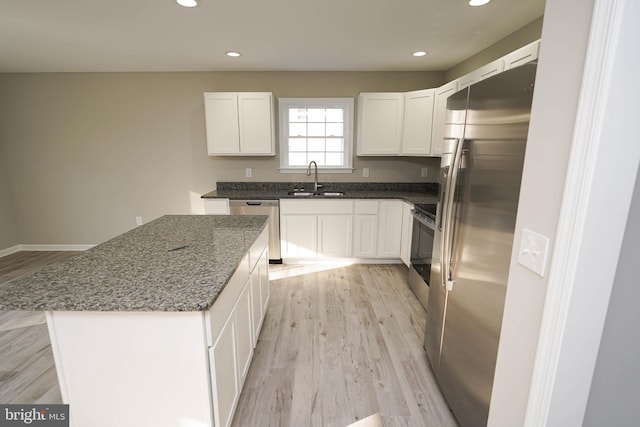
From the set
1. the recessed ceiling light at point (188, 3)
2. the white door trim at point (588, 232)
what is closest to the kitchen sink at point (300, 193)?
the recessed ceiling light at point (188, 3)

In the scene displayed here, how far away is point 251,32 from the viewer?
2580 mm

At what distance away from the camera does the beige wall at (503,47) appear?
2.28 meters

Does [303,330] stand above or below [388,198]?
below

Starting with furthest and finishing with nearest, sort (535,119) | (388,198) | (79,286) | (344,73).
Result: (344,73) < (388,198) < (79,286) < (535,119)

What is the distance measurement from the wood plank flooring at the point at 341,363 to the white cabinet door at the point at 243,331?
0.63 ft

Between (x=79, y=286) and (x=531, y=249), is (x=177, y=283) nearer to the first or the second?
(x=79, y=286)

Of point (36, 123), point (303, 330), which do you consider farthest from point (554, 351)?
point (36, 123)

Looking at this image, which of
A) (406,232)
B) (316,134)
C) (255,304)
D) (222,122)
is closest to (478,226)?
(255,304)

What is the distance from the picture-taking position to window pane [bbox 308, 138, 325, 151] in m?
4.10

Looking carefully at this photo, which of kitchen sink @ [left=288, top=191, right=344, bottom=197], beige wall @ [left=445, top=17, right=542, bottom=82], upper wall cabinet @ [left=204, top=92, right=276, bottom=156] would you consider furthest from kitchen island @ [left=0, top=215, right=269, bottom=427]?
beige wall @ [left=445, top=17, right=542, bottom=82]

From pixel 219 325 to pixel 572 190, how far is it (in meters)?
1.33

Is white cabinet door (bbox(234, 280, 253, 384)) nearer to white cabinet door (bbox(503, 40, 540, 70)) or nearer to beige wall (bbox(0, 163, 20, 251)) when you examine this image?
white cabinet door (bbox(503, 40, 540, 70))

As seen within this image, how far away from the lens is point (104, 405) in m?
1.18

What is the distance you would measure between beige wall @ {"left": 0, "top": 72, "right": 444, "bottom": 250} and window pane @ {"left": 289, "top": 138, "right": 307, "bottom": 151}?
12.7 inches
